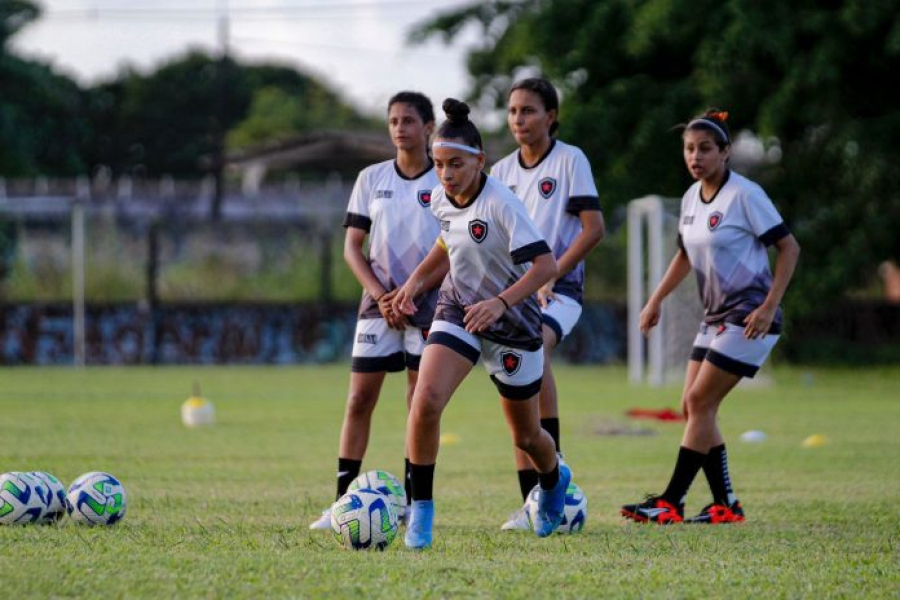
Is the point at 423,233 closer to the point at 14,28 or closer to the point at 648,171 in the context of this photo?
the point at 648,171

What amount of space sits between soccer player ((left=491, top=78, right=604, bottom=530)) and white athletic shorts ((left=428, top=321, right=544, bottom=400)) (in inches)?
32.1

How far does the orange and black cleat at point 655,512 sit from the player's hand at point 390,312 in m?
1.62

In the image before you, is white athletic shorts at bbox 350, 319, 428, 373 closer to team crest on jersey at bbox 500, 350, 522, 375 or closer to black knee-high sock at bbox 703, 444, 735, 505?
team crest on jersey at bbox 500, 350, 522, 375

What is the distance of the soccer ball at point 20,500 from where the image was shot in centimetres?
726

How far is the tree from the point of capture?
22.0 metres

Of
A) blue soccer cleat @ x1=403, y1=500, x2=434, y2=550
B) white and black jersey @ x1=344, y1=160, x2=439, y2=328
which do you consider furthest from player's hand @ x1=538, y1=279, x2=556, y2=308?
blue soccer cleat @ x1=403, y1=500, x2=434, y2=550

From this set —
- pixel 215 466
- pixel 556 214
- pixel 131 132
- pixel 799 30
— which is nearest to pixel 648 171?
pixel 799 30

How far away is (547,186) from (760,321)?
1322mm

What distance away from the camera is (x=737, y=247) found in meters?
8.09

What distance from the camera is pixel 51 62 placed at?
55.8m

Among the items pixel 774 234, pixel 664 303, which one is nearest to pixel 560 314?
pixel 774 234

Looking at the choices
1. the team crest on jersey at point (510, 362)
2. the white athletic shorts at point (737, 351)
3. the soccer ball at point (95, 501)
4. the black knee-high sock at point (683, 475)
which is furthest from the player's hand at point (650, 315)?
the soccer ball at point (95, 501)

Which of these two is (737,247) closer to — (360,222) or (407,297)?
(407,297)

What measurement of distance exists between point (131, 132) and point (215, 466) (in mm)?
58366
